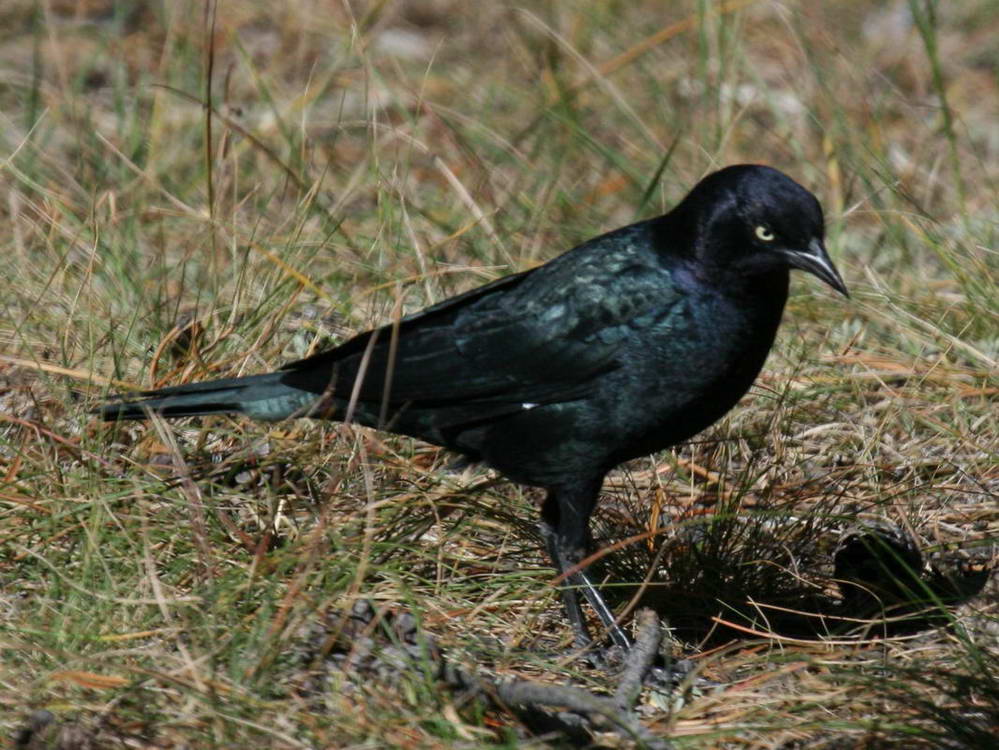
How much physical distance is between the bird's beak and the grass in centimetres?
56

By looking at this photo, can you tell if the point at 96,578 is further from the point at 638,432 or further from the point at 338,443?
the point at 638,432

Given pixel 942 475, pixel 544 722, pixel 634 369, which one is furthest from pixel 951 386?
pixel 544 722

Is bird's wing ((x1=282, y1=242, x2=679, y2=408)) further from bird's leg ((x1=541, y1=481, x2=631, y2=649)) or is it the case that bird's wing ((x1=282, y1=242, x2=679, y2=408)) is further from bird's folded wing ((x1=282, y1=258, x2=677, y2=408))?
bird's leg ((x1=541, y1=481, x2=631, y2=649))

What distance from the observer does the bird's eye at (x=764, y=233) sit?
9.59ft

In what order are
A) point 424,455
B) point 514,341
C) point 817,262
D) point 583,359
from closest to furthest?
point 817,262
point 583,359
point 514,341
point 424,455

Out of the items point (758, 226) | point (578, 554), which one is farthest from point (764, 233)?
point (578, 554)

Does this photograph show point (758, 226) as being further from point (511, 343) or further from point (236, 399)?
point (236, 399)

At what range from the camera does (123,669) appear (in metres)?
2.45

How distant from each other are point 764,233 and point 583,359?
0.46 metres

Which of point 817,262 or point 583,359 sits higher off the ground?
point 817,262

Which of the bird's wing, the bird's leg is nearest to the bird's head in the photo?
the bird's wing

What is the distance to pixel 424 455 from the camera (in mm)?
3643

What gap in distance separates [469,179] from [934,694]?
3.17m

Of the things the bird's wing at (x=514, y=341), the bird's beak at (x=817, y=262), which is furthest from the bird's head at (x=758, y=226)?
the bird's wing at (x=514, y=341)
